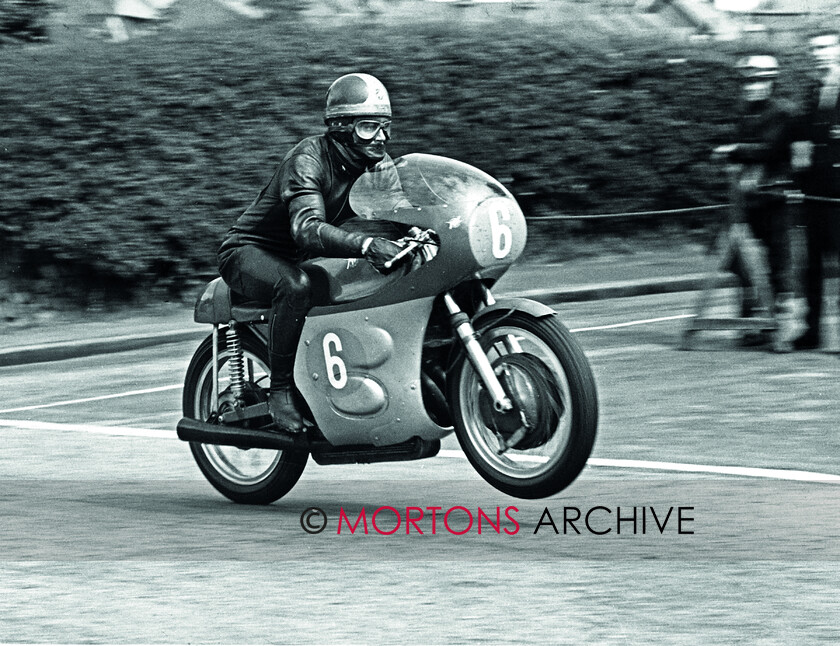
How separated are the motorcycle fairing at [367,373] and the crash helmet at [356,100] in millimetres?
797

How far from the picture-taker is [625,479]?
8.01 metres

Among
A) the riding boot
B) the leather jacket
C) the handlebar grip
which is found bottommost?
the riding boot

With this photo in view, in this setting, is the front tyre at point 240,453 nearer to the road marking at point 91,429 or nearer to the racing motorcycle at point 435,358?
the racing motorcycle at point 435,358

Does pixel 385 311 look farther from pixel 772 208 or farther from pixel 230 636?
pixel 772 208

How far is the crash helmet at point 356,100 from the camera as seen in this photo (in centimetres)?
716

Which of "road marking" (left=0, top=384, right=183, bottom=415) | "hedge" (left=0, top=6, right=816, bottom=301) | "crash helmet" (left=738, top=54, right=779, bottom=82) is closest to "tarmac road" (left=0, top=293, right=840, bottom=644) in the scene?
"road marking" (left=0, top=384, right=183, bottom=415)

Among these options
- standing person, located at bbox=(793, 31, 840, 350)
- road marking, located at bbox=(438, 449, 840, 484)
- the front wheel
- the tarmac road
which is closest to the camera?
the tarmac road

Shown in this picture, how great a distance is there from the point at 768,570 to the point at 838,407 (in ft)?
14.1

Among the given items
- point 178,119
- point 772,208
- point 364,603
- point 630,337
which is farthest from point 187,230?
point 364,603

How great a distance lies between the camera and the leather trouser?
23.7 ft

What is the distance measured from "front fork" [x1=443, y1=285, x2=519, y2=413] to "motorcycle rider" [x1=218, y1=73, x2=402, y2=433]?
340 millimetres

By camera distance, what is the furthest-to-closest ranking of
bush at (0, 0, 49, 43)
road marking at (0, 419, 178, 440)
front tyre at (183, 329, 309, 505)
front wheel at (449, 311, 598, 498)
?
bush at (0, 0, 49, 43), road marking at (0, 419, 178, 440), front tyre at (183, 329, 309, 505), front wheel at (449, 311, 598, 498)

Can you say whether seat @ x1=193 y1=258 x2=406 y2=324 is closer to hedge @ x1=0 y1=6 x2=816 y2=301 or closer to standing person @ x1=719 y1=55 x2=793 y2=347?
standing person @ x1=719 y1=55 x2=793 y2=347

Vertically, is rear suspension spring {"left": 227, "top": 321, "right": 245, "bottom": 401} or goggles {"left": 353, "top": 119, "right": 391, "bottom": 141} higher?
goggles {"left": 353, "top": 119, "right": 391, "bottom": 141}
